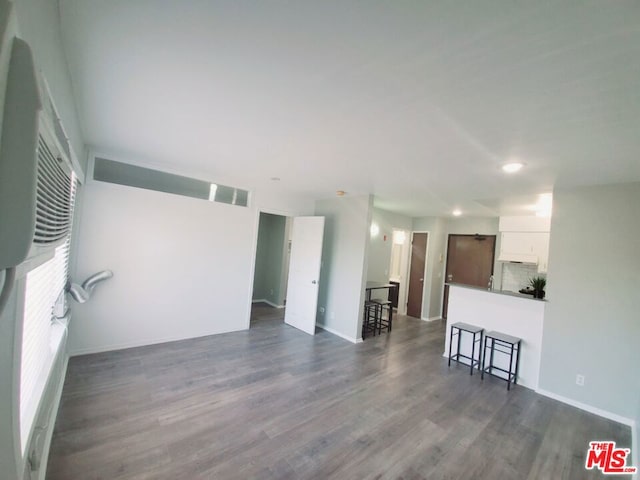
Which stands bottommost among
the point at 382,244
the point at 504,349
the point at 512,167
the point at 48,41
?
the point at 504,349

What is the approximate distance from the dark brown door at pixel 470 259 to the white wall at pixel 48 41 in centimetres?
671

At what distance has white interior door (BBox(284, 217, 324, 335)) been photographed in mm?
A: 4656

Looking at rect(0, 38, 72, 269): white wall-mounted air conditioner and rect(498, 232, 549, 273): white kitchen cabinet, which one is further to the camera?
rect(498, 232, 549, 273): white kitchen cabinet

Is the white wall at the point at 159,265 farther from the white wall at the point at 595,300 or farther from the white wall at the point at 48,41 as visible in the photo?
the white wall at the point at 595,300

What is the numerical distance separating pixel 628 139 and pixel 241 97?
2.67m

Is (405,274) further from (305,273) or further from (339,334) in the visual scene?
(305,273)

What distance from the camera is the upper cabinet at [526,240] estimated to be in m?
4.61

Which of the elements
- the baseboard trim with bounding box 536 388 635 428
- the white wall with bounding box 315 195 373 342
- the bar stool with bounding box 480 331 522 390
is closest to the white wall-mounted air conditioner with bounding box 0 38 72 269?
the white wall with bounding box 315 195 373 342

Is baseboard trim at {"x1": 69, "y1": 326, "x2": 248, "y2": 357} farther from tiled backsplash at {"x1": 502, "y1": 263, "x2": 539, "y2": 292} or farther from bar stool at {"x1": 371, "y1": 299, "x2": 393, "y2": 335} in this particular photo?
tiled backsplash at {"x1": 502, "y1": 263, "x2": 539, "y2": 292}

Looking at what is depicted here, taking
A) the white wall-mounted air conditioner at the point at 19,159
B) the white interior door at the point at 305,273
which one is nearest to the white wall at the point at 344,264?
the white interior door at the point at 305,273

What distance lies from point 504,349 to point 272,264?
4.81m

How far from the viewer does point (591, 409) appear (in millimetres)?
2908

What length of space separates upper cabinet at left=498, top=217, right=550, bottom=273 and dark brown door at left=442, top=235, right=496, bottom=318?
0.71m

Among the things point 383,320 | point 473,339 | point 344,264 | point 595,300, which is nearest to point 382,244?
point 383,320
